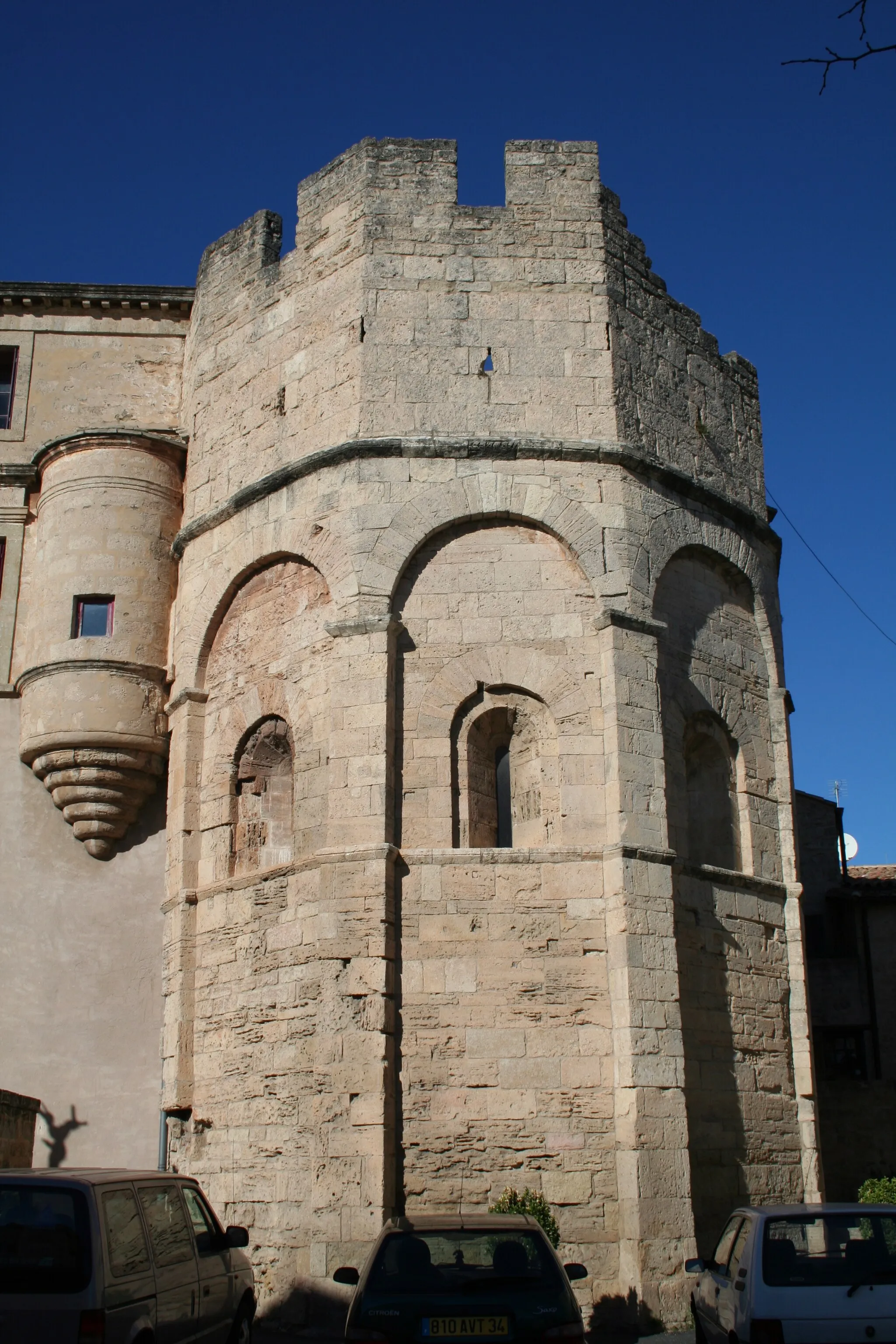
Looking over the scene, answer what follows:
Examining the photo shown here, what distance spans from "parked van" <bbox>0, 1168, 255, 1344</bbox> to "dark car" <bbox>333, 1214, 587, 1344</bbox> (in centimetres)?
103

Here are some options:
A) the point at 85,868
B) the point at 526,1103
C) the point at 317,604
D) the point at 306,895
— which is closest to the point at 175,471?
the point at 317,604

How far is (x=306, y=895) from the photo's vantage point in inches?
492

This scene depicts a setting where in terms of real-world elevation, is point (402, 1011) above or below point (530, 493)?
below

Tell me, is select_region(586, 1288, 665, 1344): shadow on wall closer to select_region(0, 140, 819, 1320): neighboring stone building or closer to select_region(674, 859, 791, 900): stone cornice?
select_region(0, 140, 819, 1320): neighboring stone building

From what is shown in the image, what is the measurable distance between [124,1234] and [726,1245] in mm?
3763

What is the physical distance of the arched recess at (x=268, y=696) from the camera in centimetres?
1309

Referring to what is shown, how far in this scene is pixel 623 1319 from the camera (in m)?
10.9

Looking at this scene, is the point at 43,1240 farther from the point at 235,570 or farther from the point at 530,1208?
the point at 235,570

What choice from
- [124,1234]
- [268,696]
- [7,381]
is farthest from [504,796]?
[7,381]

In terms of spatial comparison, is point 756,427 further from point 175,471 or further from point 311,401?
point 175,471

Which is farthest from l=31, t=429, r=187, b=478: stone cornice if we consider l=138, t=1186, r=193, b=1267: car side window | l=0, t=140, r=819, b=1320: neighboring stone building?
l=138, t=1186, r=193, b=1267: car side window

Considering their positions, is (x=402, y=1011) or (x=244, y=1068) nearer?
(x=402, y=1011)

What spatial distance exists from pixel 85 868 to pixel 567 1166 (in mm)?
6792

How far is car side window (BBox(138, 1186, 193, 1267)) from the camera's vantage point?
723 centimetres
